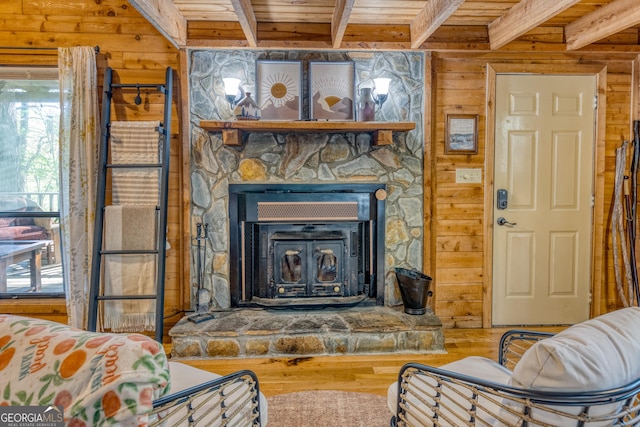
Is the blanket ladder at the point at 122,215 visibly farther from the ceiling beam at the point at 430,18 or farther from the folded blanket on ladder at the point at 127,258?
the ceiling beam at the point at 430,18

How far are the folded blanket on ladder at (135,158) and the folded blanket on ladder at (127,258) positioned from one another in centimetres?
11

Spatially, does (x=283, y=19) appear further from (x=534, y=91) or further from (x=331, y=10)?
(x=534, y=91)

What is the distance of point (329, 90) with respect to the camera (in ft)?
10.6

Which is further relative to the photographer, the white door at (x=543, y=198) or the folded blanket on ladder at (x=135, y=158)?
the white door at (x=543, y=198)

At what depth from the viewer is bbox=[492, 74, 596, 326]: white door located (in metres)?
3.33

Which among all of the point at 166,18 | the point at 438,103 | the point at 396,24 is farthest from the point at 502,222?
the point at 166,18

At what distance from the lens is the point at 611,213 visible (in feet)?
11.2

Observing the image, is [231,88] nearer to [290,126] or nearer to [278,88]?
[278,88]

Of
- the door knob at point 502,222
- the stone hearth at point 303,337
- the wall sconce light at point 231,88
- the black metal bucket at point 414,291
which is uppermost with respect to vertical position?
the wall sconce light at point 231,88

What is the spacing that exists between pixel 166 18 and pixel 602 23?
325 cm

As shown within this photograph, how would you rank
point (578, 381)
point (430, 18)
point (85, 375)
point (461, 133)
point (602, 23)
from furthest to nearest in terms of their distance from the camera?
point (461, 133) < point (602, 23) < point (430, 18) < point (578, 381) < point (85, 375)

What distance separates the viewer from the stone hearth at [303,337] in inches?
110

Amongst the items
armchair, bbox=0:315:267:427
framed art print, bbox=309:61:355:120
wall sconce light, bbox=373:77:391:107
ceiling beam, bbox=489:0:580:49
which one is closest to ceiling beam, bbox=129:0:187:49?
framed art print, bbox=309:61:355:120

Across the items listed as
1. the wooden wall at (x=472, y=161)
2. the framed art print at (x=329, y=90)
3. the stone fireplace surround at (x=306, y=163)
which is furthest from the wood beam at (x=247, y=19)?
the wooden wall at (x=472, y=161)
